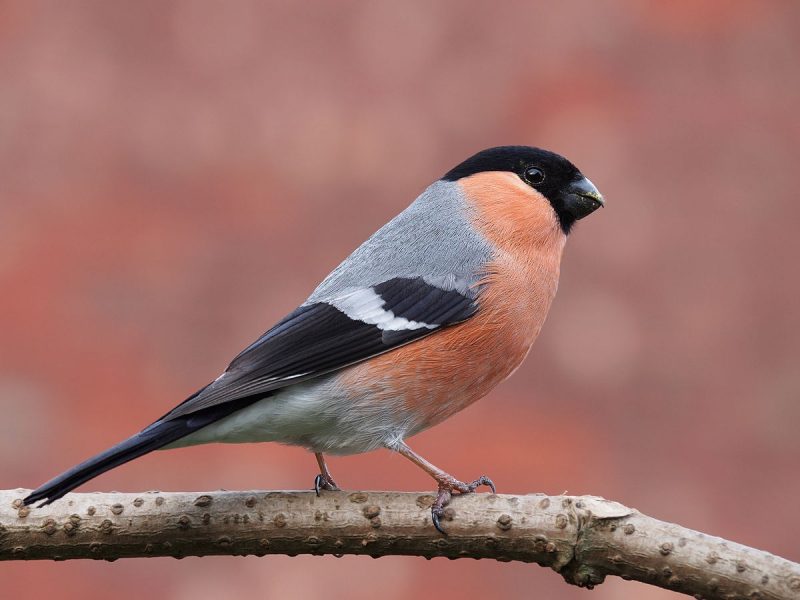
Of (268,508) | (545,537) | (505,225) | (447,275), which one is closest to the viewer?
(545,537)

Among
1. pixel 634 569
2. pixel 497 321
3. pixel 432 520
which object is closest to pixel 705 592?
pixel 634 569

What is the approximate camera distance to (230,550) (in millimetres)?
1971

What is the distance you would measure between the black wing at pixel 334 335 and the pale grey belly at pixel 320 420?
5cm

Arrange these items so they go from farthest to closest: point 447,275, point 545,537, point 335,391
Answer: point 447,275 < point 335,391 < point 545,537

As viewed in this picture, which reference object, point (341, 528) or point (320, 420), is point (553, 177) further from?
point (341, 528)

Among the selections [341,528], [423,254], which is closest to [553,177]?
[423,254]

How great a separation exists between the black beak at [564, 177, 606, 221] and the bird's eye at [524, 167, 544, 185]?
8cm

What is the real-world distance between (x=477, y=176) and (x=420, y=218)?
0.24 m

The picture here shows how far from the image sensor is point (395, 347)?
7.26 feet

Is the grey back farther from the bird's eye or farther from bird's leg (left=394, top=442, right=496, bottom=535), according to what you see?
bird's leg (left=394, top=442, right=496, bottom=535)

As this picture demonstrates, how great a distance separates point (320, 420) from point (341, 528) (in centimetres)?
31

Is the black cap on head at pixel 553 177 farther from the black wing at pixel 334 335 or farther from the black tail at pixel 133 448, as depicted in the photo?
the black tail at pixel 133 448

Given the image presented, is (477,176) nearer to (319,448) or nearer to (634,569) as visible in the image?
(319,448)

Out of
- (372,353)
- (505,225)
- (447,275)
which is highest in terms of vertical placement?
(505,225)
